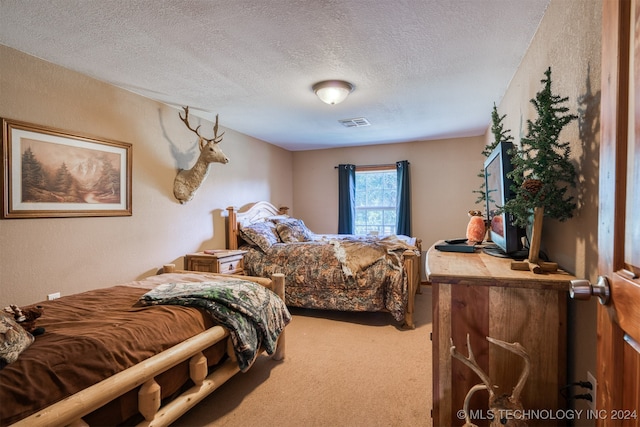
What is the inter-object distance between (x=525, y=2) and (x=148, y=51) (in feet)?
7.77

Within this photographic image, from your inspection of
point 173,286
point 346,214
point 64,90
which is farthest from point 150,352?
point 346,214

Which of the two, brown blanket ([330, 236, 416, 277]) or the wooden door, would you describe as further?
brown blanket ([330, 236, 416, 277])

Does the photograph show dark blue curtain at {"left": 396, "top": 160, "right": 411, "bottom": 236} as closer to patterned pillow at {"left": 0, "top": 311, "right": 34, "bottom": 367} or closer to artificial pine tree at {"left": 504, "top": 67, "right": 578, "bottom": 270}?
artificial pine tree at {"left": 504, "top": 67, "right": 578, "bottom": 270}

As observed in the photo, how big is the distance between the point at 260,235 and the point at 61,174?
6.69ft

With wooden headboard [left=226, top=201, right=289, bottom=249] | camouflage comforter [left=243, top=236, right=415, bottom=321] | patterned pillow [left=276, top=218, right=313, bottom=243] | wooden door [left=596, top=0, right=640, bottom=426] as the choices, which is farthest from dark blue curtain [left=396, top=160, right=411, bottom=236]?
wooden door [left=596, top=0, right=640, bottom=426]

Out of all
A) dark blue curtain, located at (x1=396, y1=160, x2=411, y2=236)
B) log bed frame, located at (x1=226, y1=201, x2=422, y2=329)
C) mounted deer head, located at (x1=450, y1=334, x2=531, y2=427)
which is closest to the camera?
mounted deer head, located at (x1=450, y1=334, x2=531, y2=427)

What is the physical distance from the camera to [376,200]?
18.3ft

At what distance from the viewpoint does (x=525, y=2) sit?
1680 mm

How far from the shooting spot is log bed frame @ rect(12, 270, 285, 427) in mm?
1079

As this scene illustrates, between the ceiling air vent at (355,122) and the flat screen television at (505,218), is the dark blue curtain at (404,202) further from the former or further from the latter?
the flat screen television at (505,218)

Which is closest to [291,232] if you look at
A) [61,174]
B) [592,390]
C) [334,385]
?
[334,385]

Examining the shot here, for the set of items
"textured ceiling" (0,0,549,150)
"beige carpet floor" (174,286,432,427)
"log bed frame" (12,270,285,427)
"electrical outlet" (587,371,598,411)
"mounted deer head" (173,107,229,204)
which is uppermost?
"textured ceiling" (0,0,549,150)

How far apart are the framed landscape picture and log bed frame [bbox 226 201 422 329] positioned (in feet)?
4.46

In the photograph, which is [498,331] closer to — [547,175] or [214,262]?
[547,175]
